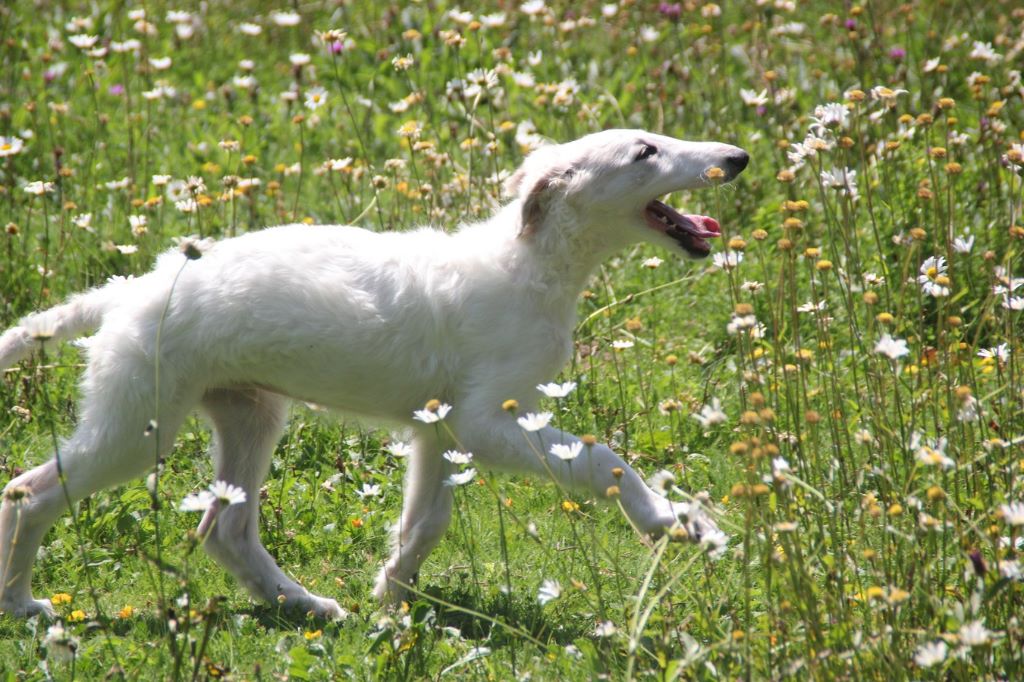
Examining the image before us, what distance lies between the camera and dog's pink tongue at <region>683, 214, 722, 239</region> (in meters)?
4.31

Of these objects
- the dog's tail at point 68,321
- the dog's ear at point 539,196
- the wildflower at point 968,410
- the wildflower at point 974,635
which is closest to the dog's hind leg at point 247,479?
the dog's tail at point 68,321

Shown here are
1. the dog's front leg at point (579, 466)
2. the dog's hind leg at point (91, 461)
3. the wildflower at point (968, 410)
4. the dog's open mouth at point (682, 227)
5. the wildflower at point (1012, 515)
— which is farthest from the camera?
the dog's open mouth at point (682, 227)

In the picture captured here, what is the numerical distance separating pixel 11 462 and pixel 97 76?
4291 mm

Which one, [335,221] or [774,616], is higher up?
[774,616]

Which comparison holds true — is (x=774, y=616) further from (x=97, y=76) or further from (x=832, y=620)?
(x=97, y=76)

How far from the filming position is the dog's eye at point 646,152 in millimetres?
4348

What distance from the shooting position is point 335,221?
7.02 meters

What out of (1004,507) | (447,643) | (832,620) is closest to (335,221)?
(447,643)

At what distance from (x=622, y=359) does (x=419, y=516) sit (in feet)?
5.64

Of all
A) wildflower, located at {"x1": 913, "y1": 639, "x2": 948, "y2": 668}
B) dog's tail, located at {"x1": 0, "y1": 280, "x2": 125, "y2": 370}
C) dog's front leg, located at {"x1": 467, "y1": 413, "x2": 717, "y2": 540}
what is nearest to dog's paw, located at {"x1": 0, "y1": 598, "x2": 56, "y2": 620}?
dog's tail, located at {"x1": 0, "y1": 280, "x2": 125, "y2": 370}

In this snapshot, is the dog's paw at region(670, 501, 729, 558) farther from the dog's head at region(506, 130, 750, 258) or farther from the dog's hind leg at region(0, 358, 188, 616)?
the dog's hind leg at region(0, 358, 188, 616)

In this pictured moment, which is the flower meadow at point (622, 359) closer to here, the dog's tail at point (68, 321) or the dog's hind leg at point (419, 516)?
the dog's hind leg at point (419, 516)

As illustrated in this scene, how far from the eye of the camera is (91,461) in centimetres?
408

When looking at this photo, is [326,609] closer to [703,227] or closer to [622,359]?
[703,227]
